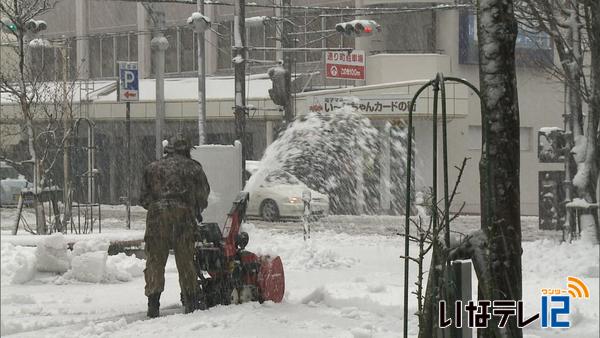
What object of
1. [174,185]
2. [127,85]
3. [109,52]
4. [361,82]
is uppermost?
[109,52]

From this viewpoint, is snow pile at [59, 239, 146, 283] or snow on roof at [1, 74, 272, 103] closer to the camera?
snow pile at [59, 239, 146, 283]

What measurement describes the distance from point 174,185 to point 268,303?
1.49m

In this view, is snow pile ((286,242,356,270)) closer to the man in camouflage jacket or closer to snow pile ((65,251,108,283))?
snow pile ((65,251,108,283))

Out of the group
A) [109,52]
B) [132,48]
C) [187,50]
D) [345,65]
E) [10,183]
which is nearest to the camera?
[345,65]

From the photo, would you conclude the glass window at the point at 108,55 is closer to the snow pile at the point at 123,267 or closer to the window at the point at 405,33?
the window at the point at 405,33

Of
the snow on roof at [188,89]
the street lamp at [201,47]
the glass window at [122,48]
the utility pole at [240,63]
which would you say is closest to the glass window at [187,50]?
the snow on roof at [188,89]

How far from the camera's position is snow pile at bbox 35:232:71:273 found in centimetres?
Result: 1236

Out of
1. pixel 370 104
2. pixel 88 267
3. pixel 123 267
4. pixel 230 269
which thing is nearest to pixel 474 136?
pixel 370 104

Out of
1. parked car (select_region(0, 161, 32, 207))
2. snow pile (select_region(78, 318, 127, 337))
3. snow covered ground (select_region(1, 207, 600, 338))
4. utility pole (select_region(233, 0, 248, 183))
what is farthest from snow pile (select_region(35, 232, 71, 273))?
parked car (select_region(0, 161, 32, 207))

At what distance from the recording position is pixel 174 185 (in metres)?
9.70

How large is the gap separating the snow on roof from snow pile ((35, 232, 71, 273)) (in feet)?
80.4

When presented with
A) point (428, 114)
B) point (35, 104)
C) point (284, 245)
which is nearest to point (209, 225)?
point (284, 245)

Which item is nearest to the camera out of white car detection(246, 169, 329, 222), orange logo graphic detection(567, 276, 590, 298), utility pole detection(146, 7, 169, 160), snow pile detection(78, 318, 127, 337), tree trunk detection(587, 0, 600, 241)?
snow pile detection(78, 318, 127, 337)

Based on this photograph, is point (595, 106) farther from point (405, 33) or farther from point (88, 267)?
point (405, 33)
